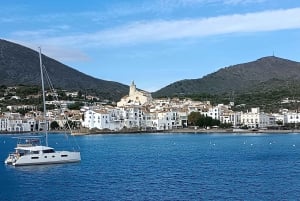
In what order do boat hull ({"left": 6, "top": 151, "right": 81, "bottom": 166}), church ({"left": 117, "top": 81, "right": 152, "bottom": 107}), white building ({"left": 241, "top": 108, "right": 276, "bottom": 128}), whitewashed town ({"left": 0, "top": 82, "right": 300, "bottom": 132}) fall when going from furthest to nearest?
church ({"left": 117, "top": 81, "right": 152, "bottom": 107}), white building ({"left": 241, "top": 108, "right": 276, "bottom": 128}), whitewashed town ({"left": 0, "top": 82, "right": 300, "bottom": 132}), boat hull ({"left": 6, "top": 151, "right": 81, "bottom": 166})

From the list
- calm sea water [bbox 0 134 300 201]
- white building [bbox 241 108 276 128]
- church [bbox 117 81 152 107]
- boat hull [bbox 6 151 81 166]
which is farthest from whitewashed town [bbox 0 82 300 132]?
boat hull [bbox 6 151 81 166]

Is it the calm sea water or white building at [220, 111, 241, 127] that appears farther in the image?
white building at [220, 111, 241, 127]

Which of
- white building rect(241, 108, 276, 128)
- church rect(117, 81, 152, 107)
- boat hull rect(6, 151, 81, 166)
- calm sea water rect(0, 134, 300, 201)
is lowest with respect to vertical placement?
calm sea water rect(0, 134, 300, 201)

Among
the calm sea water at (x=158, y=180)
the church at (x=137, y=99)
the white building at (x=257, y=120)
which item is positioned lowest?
the calm sea water at (x=158, y=180)

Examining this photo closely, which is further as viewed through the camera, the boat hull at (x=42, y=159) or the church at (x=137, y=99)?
the church at (x=137, y=99)

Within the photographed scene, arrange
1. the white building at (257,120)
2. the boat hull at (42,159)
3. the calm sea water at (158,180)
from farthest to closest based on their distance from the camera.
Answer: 1. the white building at (257,120)
2. the boat hull at (42,159)
3. the calm sea water at (158,180)

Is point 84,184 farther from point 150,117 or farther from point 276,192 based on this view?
point 150,117

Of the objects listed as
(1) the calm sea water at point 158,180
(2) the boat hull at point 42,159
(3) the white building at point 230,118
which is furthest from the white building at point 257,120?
(2) the boat hull at point 42,159

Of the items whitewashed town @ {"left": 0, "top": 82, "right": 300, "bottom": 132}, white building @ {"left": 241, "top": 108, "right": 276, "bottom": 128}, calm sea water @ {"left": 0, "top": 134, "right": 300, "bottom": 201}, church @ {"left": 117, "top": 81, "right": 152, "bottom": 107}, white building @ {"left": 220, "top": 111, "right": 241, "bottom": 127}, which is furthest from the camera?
church @ {"left": 117, "top": 81, "right": 152, "bottom": 107}

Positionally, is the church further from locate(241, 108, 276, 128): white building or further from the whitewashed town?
locate(241, 108, 276, 128): white building

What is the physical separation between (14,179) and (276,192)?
13.6m

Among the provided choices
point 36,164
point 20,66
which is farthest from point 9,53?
point 36,164

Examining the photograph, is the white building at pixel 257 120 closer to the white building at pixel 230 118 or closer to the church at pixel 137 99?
the white building at pixel 230 118

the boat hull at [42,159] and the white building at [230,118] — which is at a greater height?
the white building at [230,118]
